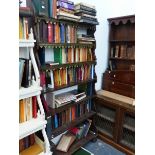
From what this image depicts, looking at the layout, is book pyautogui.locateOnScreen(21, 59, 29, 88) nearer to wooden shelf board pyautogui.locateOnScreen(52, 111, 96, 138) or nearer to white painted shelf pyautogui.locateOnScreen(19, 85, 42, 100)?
white painted shelf pyautogui.locateOnScreen(19, 85, 42, 100)

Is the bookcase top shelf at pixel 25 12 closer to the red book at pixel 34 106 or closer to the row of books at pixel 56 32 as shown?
the row of books at pixel 56 32

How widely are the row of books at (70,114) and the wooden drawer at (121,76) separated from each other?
513 mm

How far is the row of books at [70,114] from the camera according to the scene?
2.03 m

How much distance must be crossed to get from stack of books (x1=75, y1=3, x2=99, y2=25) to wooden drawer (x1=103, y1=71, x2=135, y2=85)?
0.84 meters

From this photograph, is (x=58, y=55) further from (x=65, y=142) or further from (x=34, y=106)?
(x=65, y=142)

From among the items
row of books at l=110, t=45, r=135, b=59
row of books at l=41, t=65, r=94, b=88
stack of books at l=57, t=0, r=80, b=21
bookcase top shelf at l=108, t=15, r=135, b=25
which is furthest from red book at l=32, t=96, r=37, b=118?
bookcase top shelf at l=108, t=15, r=135, b=25

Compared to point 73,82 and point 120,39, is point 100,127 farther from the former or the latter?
point 120,39

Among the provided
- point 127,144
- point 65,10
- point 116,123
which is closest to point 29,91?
point 65,10

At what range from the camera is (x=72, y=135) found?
2.28 m

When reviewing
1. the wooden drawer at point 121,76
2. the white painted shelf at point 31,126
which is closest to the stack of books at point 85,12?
the wooden drawer at point 121,76

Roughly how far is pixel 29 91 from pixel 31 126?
34cm

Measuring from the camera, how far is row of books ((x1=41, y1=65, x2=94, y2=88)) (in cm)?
186
